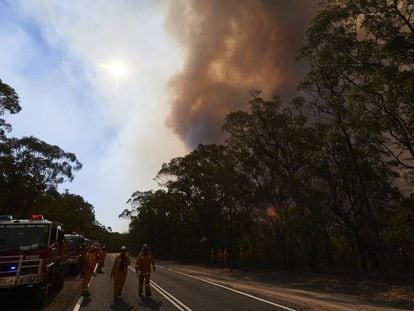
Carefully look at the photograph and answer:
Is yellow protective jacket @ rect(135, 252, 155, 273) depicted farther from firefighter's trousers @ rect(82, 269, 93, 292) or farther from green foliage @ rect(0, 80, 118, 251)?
green foliage @ rect(0, 80, 118, 251)

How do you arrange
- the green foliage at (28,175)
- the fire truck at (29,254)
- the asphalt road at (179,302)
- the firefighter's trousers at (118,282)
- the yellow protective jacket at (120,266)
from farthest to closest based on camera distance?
1. the green foliage at (28,175)
2. the yellow protective jacket at (120,266)
3. the firefighter's trousers at (118,282)
4. the asphalt road at (179,302)
5. the fire truck at (29,254)

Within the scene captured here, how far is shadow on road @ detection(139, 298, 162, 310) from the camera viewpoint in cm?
1213

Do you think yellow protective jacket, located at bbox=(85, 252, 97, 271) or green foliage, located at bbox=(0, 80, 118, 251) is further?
green foliage, located at bbox=(0, 80, 118, 251)

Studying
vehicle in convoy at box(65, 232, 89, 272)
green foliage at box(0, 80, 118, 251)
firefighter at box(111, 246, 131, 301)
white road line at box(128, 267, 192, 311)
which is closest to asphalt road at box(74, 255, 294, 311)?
white road line at box(128, 267, 192, 311)

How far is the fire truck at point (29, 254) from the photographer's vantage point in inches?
470

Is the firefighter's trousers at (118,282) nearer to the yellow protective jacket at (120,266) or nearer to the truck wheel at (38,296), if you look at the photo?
the yellow protective jacket at (120,266)

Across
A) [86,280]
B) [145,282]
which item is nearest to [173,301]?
[145,282]

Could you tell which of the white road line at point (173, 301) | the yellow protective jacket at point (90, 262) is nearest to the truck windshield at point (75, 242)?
the yellow protective jacket at point (90, 262)

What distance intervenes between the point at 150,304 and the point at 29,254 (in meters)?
4.06

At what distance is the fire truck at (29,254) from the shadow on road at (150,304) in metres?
3.13

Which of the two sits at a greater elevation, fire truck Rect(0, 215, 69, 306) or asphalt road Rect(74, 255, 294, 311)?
fire truck Rect(0, 215, 69, 306)

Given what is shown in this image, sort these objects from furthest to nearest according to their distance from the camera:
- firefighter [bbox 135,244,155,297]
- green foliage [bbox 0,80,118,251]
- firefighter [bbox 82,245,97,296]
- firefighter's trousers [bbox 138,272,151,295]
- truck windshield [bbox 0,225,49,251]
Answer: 1. green foliage [bbox 0,80,118,251]
2. firefighter [bbox 135,244,155,297]
3. firefighter [bbox 82,245,97,296]
4. firefighter's trousers [bbox 138,272,151,295]
5. truck windshield [bbox 0,225,49,251]

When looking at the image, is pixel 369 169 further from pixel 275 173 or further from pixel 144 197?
pixel 144 197

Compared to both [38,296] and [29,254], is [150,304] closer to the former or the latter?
[38,296]
